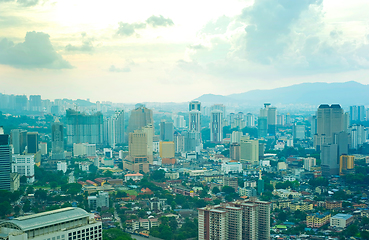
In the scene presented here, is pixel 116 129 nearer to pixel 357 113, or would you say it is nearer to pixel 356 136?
pixel 356 136

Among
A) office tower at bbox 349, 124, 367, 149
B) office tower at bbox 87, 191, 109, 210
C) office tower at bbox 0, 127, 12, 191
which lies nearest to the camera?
office tower at bbox 87, 191, 109, 210

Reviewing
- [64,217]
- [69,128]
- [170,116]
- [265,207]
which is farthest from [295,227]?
[170,116]

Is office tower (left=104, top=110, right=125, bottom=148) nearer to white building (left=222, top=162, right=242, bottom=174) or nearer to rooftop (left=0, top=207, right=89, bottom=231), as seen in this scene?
white building (left=222, top=162, right=242, bottom=174)

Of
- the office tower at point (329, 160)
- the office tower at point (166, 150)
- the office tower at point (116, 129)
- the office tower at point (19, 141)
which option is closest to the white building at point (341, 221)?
the office tower at point (329, 160)

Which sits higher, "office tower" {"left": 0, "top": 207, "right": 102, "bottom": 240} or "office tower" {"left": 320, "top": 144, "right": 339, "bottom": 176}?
"office tower" {"left": 0, "top": 207, "right": 102, "bottom": 240}

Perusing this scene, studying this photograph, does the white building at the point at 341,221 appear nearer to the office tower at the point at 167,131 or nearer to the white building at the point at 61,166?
the white building at the point at 61,166

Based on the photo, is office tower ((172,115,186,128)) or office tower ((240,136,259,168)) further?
office tower ((172,115,186,128))

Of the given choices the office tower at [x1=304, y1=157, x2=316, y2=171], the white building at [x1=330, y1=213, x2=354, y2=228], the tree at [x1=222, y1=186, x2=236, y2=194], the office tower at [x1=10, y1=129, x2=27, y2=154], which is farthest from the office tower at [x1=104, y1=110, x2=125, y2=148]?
the white building at [x1=330, y1=213, x2=354, y2=228]
